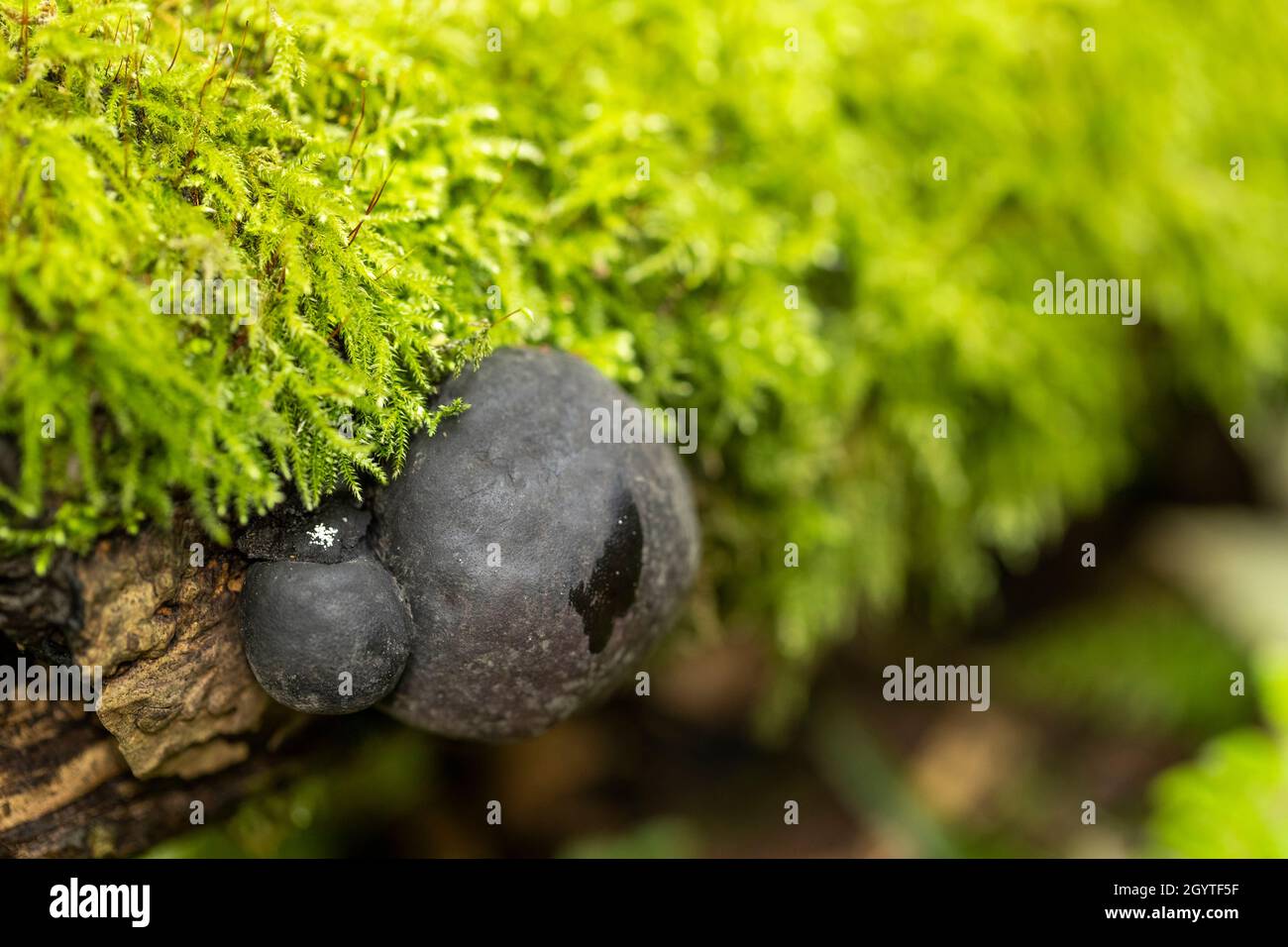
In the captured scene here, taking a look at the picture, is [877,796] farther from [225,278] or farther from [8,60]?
[8,60]

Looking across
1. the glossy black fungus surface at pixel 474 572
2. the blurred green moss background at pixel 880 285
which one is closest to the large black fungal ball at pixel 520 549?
the glossy black fungus surface at pixel 474 572

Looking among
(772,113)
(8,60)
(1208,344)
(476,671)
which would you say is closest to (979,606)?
(1208,344)

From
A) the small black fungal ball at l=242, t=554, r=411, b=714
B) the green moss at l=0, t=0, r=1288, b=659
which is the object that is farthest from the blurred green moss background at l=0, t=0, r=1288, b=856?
the small black fungal ball at l=242, t=554, r=411, b=714

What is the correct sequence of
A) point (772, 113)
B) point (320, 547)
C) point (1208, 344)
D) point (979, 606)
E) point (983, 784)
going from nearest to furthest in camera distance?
point (320, 547) → point (772, 113) → point (1208, 344) → point (983, 784) → point (979, 606)

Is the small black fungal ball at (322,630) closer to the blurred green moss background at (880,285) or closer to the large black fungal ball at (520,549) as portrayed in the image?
the large black fungal ball at (520,549)

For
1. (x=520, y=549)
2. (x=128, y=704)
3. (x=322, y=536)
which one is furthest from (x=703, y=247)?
(x=128, y=704)
